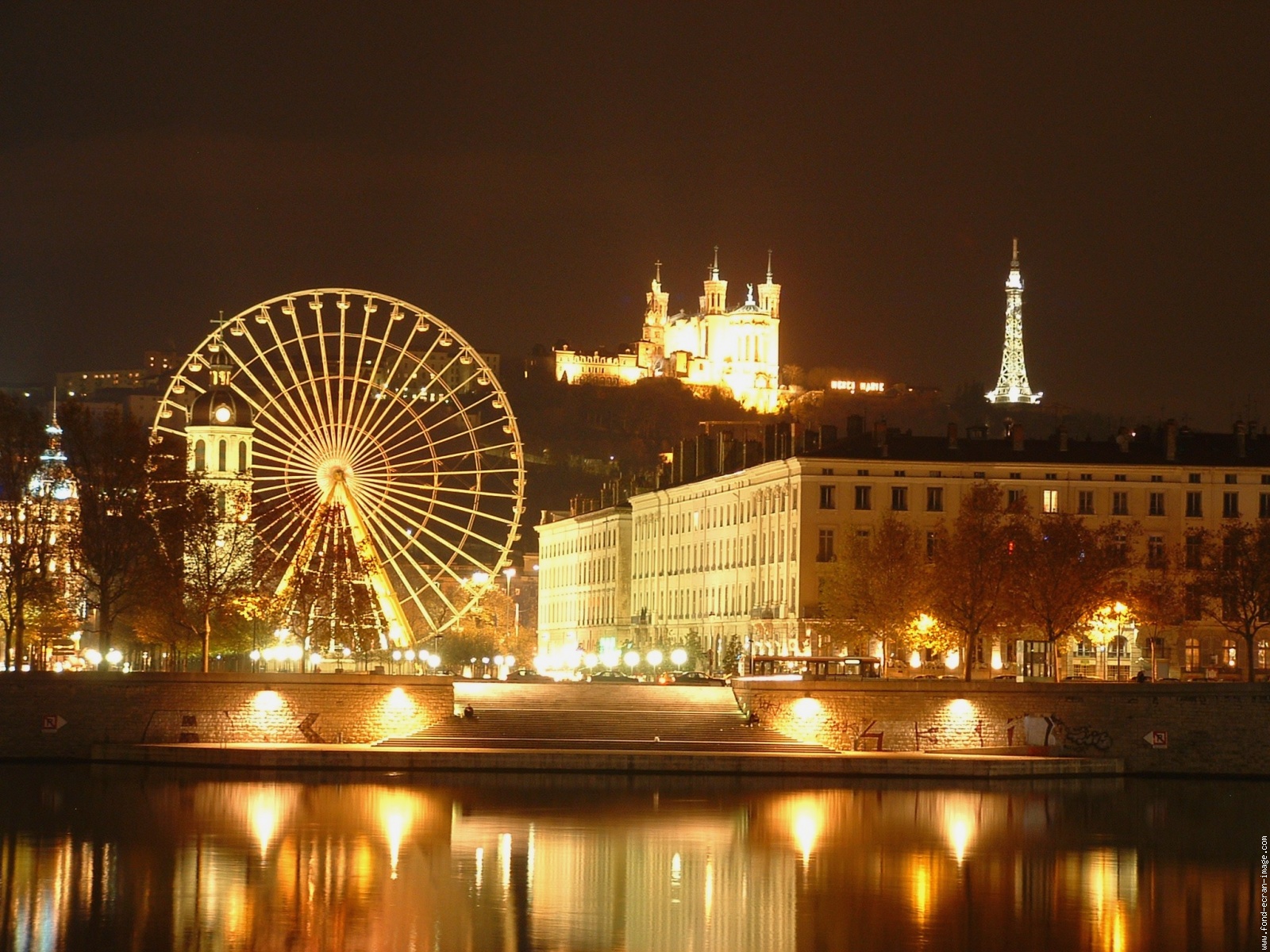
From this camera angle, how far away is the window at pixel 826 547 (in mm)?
108688

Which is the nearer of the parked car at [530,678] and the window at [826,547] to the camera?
the parked car at [530,678]

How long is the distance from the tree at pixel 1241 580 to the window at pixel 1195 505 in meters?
6.58

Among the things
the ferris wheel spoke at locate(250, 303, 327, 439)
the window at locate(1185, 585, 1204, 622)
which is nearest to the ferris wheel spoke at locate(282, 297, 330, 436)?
the ferris wheel spoke at locate(250, 303, 327, 439)

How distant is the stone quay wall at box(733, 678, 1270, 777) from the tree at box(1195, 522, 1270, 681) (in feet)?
38.3

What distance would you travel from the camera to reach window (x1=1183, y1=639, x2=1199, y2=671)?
352ft

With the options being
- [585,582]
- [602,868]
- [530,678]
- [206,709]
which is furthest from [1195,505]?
[602,868]

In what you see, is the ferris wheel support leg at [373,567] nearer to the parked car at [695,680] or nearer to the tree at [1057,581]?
the parked car at [695,680]

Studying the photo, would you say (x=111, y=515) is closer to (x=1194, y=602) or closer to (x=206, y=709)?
(x=206, y=709)

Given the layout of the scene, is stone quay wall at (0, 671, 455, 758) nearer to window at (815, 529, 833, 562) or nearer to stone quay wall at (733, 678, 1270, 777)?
stone quay wall at (733, 678, 1270, 777)

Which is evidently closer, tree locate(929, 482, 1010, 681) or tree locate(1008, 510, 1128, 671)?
tree locate(929, 482, 1010, 681)

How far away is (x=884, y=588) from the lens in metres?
96.6

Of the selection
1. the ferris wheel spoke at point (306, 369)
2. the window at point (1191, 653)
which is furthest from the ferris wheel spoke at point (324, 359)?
the window at point (1191, 653)

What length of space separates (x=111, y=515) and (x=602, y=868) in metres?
42.9

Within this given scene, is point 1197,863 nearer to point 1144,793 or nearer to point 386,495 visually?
point 1144,793
